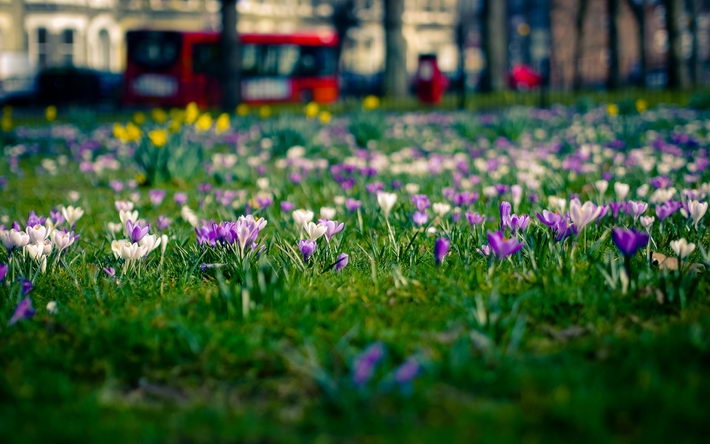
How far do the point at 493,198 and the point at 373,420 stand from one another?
10.8 ft

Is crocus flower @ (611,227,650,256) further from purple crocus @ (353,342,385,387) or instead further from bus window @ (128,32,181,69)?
bus window @ (128,32,181,69)

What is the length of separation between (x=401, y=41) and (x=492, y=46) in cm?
306

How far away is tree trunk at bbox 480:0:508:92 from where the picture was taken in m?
22.9

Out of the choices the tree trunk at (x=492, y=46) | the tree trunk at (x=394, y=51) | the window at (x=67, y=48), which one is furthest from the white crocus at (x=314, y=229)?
the window at (x=67, y=48)

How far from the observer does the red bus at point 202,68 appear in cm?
2542

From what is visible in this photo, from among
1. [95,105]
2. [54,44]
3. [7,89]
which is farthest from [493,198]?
[54,44]

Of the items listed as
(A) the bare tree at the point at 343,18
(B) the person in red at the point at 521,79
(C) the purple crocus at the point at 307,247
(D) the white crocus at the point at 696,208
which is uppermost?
(A) the bare tree at the point at 343,18

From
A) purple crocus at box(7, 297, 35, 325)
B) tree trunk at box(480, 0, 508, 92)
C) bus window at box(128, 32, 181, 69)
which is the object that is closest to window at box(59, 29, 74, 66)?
bus window at box(128, 32, 181, 69)

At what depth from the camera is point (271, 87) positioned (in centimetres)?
2692

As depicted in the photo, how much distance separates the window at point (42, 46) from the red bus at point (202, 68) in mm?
17819

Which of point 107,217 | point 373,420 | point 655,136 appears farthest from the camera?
point 655,136

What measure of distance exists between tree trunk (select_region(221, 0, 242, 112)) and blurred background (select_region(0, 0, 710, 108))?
98 millimetres

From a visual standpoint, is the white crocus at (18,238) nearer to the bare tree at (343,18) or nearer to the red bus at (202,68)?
the red bus at (202,68)

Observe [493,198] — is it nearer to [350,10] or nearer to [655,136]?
[655,136]
